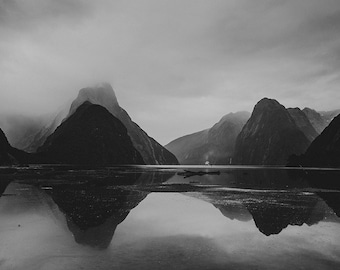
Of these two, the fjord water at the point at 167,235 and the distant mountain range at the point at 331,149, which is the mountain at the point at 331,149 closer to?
the distant mountain range at the point at 331,149

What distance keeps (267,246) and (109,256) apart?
31.9 ft

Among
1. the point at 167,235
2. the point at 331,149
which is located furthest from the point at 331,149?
the point at 167,235

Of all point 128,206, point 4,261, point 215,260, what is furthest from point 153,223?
point 4,261

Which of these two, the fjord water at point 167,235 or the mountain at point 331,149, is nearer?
the fjord water at point 167,235

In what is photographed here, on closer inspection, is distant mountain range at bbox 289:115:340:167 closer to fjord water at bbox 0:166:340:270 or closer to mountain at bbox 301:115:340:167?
mountain at bbox 301:115:340:167

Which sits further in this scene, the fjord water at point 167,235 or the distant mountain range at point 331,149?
the distant mountain range at point 331,149

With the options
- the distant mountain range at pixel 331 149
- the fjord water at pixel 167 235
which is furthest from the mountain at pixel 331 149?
the fjord water at pixel 167 235

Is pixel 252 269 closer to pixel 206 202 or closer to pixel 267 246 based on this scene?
pixel 267 246

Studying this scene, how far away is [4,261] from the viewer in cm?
1518

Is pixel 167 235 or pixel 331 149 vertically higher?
pixel 331 149

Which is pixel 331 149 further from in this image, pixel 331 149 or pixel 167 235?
pixel 167 235

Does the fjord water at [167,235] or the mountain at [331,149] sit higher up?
the mountain at [331,149]

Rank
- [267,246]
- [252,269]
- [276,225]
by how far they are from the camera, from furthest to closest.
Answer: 1. [276,225]
2. [267,246]
3. [252,269]

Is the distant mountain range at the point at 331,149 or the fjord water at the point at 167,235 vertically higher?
the distant mountain range at the point at 331,149
